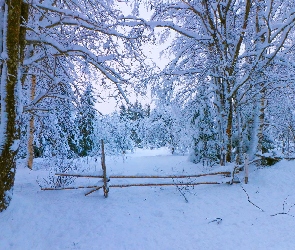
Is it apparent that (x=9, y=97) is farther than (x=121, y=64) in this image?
No

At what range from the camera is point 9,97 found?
504cm

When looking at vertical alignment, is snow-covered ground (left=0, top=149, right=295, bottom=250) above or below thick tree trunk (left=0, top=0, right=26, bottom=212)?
below

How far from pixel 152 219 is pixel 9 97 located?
3.96 m

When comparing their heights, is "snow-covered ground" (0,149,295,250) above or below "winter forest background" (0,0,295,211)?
below

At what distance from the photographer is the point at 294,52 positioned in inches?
375

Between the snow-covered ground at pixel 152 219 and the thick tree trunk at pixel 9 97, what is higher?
the thick tree trunk at pixel 9 97

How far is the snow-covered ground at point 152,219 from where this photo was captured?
16.0 feet

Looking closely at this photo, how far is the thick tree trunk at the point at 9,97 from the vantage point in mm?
4895

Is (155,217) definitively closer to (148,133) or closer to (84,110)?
(84,110)

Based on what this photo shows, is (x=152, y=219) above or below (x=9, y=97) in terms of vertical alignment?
below

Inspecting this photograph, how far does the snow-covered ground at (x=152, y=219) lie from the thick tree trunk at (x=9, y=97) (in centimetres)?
62

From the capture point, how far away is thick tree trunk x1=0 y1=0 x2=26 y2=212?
16.1 ft

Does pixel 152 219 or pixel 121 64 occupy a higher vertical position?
pixel 121 64

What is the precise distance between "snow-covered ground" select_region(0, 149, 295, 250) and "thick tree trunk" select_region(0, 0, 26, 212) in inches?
24.6
